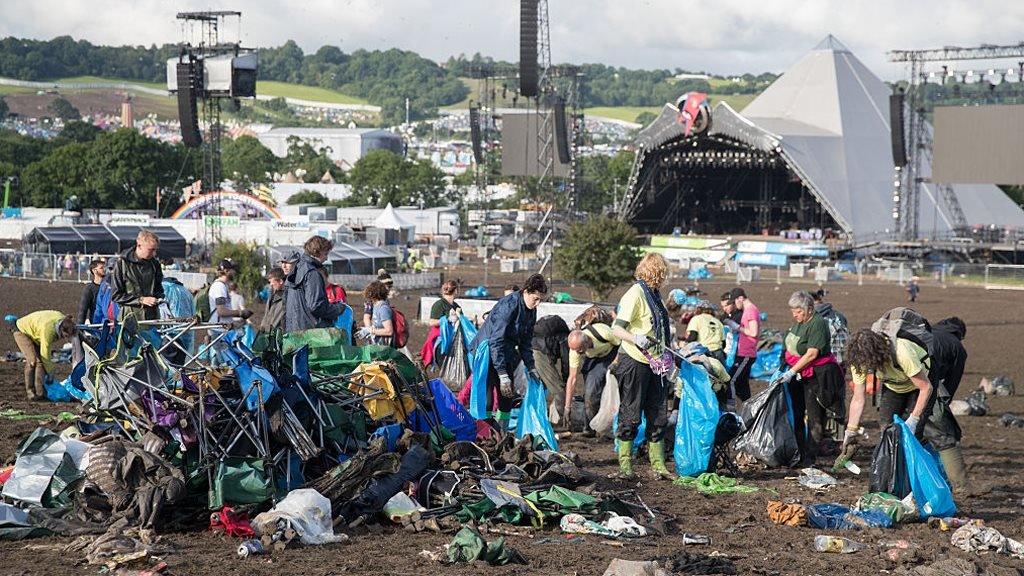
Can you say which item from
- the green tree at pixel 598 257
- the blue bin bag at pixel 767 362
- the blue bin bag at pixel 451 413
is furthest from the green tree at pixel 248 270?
the blue bin bag at pixel 451 413

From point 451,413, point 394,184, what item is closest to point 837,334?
point 451,413

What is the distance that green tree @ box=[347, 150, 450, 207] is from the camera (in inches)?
3925

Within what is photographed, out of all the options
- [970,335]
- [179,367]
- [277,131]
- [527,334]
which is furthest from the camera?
[277,131]

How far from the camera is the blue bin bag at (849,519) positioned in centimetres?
822

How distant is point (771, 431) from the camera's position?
410 inches

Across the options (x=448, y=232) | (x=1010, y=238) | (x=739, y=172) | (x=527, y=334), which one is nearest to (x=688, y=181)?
(x=739, y=172)

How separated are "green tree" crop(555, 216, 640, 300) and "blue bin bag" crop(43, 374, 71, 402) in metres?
21.9

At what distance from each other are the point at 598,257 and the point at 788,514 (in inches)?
1037

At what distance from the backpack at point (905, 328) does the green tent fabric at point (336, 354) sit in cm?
311

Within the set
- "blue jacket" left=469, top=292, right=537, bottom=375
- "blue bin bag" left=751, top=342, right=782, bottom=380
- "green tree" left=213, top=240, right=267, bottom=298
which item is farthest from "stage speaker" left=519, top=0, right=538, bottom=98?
"blue jacket" left=469, top=292, right=537, bottom=375

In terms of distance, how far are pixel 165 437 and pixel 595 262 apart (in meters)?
27.2

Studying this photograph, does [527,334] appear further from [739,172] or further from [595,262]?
[739,172]

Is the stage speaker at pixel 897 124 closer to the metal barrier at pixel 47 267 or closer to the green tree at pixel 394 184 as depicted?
the metal barrier at pixel 47 267

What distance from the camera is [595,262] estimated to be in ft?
113
